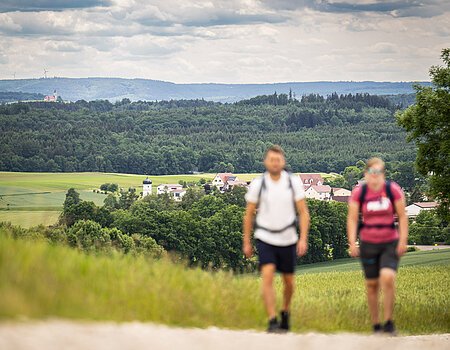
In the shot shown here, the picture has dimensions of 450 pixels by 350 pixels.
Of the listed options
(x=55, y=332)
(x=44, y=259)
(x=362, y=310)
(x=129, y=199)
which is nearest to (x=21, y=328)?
(x=55, y=332)

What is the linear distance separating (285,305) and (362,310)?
5334 mm

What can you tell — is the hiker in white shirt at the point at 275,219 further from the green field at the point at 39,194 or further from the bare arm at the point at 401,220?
the green field at the point at 39,194

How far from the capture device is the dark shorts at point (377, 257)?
11109mm

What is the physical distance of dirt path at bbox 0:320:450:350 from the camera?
7832 mm

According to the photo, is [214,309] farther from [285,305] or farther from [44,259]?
[44,259]

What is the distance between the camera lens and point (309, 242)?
315ft

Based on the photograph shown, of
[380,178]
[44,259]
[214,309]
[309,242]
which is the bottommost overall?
[309,242]

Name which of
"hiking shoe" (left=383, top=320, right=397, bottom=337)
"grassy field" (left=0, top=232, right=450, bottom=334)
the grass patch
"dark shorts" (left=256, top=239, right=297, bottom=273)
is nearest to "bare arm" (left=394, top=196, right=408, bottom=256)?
"hiking shoe" (left=383, top=320, right=397, bottom=337)

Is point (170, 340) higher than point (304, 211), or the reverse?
point (304, 211)

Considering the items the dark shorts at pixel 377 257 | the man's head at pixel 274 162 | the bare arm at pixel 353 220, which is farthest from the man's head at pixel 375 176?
the man's head at pixel 274 162

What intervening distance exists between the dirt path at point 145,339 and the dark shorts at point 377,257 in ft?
2.71

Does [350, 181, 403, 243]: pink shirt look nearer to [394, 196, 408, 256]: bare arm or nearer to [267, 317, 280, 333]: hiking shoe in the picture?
[394, 196, 408, 256]: bare arm

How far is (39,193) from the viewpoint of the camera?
6171 inches

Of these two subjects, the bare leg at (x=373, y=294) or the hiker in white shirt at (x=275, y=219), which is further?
the bare leg at (x=373, y=294)
